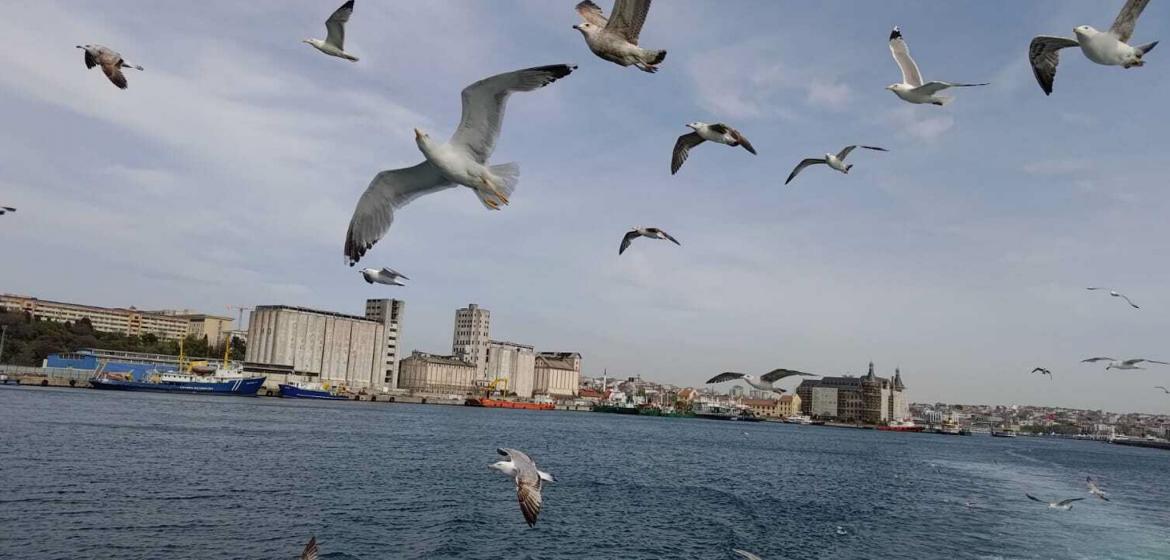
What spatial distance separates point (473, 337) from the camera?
191750 mm

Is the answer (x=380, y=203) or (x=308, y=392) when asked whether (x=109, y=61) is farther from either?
(x=308, y=392)

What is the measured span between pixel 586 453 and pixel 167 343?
123m

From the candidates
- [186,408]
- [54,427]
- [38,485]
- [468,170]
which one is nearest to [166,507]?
[38,485]

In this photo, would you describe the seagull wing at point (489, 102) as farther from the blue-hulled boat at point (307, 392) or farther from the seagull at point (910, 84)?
the blue-hulled boat at point (307, 392)

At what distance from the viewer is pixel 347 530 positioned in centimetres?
2302

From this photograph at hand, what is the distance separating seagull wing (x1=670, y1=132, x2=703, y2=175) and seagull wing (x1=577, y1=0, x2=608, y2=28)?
190 inches

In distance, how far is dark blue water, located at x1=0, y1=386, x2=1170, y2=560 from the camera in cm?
2147

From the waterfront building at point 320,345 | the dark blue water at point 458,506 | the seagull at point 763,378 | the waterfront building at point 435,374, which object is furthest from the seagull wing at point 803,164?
the waterfront building at point 435,374

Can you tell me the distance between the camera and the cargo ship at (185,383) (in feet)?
378

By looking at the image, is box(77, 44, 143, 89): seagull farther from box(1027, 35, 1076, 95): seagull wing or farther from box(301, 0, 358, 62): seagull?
box(1027, 35, 1076, 95): seagull wing

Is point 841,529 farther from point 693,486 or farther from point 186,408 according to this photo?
point 186,408

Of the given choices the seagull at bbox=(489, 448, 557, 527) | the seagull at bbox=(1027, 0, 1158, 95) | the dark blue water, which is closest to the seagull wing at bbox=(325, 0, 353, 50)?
the seagull at bbox=(489, 448, 557, 527)

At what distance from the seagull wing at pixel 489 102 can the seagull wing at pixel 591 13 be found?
1.12 metres

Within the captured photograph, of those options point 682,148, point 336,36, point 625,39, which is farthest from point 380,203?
point 682,148
